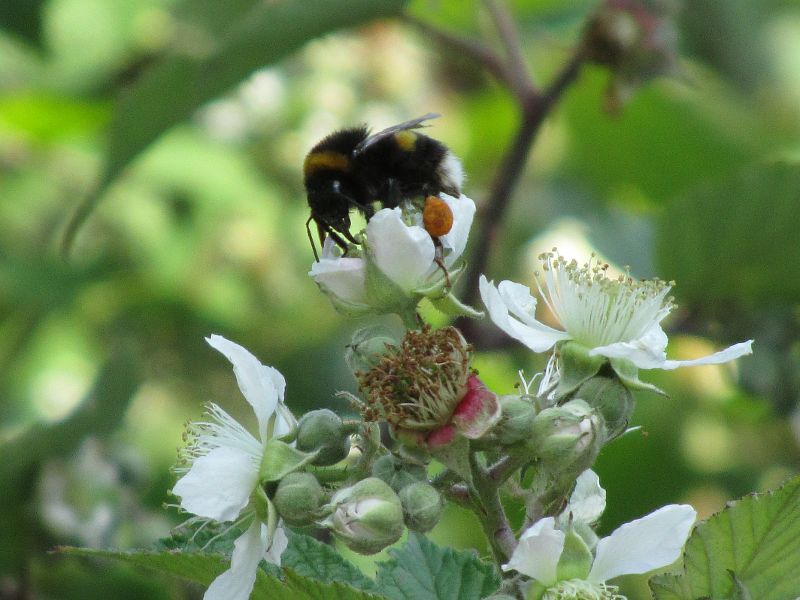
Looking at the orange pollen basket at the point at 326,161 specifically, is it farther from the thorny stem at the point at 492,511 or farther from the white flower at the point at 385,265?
the thorny stem at the point at 492,511

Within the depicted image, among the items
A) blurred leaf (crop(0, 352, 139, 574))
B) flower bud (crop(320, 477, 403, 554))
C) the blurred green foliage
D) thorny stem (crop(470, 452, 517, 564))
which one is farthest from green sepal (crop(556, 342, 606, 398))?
blurred leaf (crop(0, 352, 139, 574))

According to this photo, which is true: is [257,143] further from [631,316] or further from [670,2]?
[631,316]

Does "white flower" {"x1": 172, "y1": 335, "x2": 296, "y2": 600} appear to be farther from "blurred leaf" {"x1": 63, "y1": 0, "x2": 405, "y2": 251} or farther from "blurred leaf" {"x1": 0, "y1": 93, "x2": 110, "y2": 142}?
"blurred leaf" {"x1": 0, "y1": 93, "x2": 110, "y2": 142}

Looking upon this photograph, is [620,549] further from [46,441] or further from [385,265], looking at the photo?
[46,441]

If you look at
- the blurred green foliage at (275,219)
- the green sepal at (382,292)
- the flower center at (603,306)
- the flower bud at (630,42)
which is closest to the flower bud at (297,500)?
the green sepal at (382,292)

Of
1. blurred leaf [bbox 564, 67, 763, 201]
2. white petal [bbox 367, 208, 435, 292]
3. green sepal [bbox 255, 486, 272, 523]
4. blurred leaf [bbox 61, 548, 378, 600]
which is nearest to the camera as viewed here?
blurred leaf [bbox 61, 548, 378, 600]
